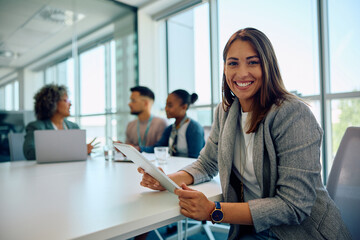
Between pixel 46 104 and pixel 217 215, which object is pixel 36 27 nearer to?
pixel 46 104

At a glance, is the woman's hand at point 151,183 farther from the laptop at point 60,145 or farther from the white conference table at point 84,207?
the laptop at point 60,145

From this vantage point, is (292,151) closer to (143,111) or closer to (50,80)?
(143,111)

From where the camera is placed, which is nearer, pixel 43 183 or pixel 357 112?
pixel 43 183

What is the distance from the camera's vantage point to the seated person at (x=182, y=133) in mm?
2273

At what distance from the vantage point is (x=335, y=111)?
2.65 meters

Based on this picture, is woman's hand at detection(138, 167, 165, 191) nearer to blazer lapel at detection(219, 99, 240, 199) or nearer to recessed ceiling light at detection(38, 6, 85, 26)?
blazer lapel at detection(219, 99, 240, 199)

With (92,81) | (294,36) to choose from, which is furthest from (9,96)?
(294,36)

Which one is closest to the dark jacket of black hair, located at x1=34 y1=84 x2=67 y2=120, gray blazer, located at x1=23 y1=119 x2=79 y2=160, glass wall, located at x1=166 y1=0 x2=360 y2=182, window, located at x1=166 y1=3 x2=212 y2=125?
gray blazer, located at x1=23 y1=119 x2=79 y2=160

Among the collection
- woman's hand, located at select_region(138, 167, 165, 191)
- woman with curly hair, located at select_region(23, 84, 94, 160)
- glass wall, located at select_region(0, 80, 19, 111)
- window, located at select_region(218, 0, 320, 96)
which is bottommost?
woman's hand, located at select_region(138, 167, 165, 191)

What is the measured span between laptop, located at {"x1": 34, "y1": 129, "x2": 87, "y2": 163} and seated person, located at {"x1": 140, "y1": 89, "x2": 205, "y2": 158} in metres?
0.59

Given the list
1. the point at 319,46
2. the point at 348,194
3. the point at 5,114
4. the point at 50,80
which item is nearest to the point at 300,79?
the point at 319,46

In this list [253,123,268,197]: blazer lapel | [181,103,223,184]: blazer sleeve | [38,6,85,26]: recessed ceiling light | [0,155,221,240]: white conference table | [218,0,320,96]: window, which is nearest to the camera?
[0,155,221,240]: white conference table

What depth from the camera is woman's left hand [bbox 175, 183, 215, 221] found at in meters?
0.81

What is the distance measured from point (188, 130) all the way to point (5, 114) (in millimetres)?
2686
